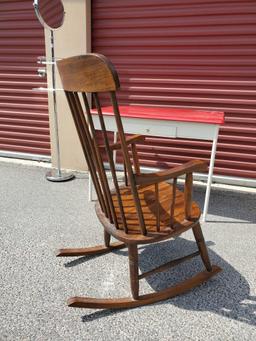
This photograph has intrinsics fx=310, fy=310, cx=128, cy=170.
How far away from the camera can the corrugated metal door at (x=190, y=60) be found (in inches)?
101

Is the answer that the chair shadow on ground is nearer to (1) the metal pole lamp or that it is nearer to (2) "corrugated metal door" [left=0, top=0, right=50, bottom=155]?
(1) the metal pole lamp

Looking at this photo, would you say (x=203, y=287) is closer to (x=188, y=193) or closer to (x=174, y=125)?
(x=188, y=193)

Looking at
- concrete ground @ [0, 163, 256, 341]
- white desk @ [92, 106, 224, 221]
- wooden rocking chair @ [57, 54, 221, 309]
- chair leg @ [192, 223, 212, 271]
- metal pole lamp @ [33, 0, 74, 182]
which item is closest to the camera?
wooden rocking chair @ [57, 54, 221, 309]

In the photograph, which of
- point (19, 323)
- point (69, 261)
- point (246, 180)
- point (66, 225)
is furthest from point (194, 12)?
point (19, 323)

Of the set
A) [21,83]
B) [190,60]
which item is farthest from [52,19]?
[190,60]

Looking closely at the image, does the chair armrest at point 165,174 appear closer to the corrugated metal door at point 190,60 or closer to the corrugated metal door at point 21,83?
the corrugated metal door at point 190,60

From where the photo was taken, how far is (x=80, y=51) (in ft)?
9.55

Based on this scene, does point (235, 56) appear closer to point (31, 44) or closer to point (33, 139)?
point (31, 44)

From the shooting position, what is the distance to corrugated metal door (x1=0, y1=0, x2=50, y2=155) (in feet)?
10.6

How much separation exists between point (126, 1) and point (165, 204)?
6.79 feet

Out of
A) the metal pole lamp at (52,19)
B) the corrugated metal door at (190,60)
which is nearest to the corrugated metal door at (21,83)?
the metal pole lamp at (52,19)

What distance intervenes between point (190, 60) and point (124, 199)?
1.64 m

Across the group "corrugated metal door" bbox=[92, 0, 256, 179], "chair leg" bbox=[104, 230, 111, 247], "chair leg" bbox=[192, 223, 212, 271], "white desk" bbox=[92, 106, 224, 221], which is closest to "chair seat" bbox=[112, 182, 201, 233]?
"chair leg" bbox=[192, 223, 212, 271]

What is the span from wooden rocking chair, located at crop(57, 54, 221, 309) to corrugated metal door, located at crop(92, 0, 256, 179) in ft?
4.63
